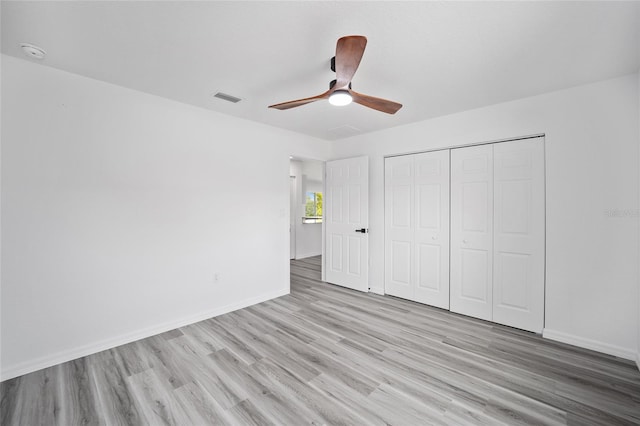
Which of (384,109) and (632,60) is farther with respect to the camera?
(384,109)

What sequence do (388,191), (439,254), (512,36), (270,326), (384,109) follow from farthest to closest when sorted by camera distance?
(388,191) → (439,254) → (270,326) → (384,109) → (512,36)

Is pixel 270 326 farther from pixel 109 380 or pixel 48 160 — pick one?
pixel 48 160

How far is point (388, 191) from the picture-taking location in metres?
4.24

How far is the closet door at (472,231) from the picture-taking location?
3312 millimetres

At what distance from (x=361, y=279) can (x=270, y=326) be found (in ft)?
5.95

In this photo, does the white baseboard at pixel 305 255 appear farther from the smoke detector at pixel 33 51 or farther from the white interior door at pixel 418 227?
the smoke detector at pixel 33 51

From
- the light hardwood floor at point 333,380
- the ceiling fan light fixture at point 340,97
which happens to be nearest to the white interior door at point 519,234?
the light hardwood floor at point 333,380

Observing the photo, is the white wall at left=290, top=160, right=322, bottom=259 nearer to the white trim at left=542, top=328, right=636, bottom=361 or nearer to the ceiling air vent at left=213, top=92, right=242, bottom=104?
the ceiling air vent at left=213, top=92, right=242, bottom=104

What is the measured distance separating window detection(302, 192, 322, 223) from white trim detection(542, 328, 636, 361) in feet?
17.5

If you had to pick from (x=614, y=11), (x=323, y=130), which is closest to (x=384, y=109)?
(x=614, y=11)

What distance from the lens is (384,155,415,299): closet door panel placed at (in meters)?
4.02

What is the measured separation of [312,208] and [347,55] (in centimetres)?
627

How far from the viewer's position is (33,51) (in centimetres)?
210

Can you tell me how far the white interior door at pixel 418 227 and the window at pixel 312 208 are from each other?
344 centimetres
